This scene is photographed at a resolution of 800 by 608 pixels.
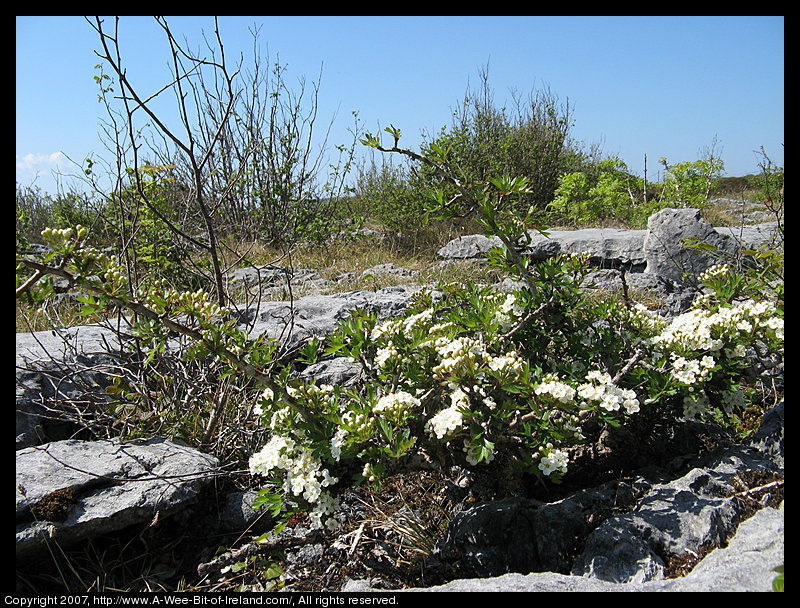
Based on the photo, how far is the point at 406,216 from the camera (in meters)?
9.41

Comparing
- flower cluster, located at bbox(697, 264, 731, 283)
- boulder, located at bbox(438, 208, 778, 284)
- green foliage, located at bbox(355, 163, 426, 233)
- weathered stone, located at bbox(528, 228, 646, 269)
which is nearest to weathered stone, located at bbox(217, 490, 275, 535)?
flower cluster, located at bbox(697, 264, 731, 283)

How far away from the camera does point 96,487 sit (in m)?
2.21

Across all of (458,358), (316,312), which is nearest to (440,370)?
(458,358)

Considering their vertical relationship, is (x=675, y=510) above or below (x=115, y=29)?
below

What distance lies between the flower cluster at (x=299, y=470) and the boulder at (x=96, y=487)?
56 cm

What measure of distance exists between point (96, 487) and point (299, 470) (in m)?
0.99

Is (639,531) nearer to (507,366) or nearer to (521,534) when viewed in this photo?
(521,534)

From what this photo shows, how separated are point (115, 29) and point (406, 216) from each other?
22.4 ft

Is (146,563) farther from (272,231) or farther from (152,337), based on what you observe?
(272,231)

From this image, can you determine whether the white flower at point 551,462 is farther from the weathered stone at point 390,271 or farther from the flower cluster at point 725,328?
the weathered stone at point 390,271

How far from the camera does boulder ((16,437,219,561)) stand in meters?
2.01

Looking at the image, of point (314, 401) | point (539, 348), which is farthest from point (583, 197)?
point (314, 401)

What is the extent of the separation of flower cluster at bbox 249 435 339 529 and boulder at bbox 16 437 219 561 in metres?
→ 0.56

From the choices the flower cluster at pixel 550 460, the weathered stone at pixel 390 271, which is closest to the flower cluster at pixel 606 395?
the flower cluster at pixel 550 460
